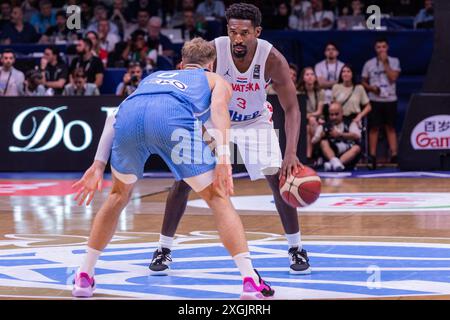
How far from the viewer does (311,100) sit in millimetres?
15547

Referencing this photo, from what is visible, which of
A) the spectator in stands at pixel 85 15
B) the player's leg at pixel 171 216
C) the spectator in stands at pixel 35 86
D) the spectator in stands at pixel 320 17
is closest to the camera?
the player's leg at pixel 171 216

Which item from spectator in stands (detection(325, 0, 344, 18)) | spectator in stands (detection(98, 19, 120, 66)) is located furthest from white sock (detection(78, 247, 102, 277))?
spectator in stands (detection(325, 0, 344, 18))

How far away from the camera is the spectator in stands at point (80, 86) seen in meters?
15.8

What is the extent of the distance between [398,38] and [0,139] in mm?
6813

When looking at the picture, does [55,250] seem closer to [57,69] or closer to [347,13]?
[57,69]

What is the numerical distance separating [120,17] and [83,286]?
41.9ft

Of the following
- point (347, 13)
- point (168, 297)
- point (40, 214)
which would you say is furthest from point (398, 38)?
point (168, 297)

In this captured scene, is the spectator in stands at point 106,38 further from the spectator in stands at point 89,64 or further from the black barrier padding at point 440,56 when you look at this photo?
the black barrier padding at point 440,56

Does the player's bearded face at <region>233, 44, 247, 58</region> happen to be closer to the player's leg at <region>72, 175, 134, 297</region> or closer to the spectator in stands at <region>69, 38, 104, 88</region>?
the player's leg at <region>72, 175, 134, 297</region>

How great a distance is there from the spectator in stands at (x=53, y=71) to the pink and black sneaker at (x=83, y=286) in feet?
33.7

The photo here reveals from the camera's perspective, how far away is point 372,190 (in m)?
12.5

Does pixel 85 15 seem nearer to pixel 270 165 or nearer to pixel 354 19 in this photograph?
pixel 354 19

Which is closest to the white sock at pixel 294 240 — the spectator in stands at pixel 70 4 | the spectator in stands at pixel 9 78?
the spectator in stands at pixel 9 78

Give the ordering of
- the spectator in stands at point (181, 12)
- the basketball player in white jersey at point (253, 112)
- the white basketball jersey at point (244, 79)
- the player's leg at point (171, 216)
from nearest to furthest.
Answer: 1. the basketball player in white jersey at point (253, 112)
2. the player's leg at point (171, 216)
3. the white basketball jersey at point (244, 79)
4. the spectator in stands at point (181, 12)
